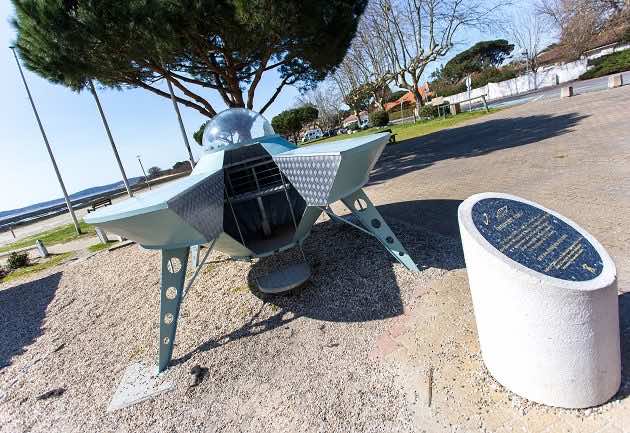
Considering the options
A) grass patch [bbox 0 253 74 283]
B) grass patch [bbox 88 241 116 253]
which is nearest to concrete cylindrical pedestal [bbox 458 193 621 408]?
grass patch [bbox 88 241 116 253]

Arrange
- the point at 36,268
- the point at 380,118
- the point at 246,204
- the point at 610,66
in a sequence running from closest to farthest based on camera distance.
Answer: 1. the point at 246,204
2. the point at 36,268
3. the point at 610,66
4. the point at 380,118

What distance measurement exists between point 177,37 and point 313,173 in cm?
940

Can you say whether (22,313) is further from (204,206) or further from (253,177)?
(204,206)

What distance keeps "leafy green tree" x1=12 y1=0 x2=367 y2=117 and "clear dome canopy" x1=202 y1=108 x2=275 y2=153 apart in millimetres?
5904

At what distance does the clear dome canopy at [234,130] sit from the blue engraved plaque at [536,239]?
3850 millimetres

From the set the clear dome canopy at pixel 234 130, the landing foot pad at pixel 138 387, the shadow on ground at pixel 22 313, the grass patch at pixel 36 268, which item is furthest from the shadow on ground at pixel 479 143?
the grass patch at pixel 36 268

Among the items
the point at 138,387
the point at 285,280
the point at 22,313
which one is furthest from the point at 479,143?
the point at 22,313

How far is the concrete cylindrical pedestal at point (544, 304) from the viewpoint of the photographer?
1.99 meters

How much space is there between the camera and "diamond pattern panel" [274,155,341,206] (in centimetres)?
343

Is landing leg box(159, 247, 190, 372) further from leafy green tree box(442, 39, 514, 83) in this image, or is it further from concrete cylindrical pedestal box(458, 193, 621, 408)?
leafy green tree box(442, 39, 514, 83)

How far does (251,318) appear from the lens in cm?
443

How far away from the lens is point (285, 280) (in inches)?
183

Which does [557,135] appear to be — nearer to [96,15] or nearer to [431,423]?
[431,423]

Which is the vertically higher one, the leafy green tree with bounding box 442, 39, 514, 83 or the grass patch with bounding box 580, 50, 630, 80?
the leafy green tree with bounding box 442, 39, 514, 83
